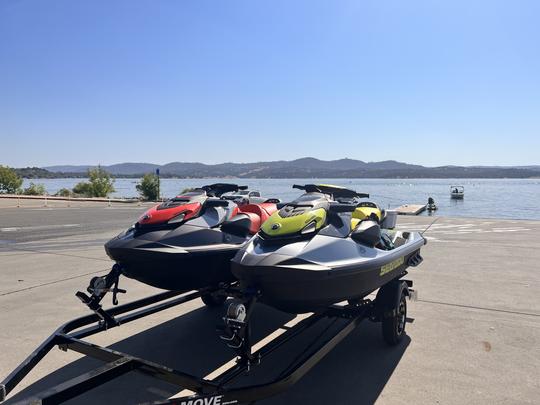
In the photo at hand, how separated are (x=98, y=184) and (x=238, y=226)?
4299cm

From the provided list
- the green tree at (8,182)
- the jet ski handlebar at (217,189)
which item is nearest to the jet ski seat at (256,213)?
the jet ski handlebar at (217,189)

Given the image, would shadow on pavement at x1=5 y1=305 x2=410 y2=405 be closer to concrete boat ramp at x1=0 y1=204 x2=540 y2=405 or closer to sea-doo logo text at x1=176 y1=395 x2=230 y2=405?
concrete boat ramp at x1=0 y1=204 x2=540 y2=405

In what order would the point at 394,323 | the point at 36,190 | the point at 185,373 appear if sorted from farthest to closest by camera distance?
the point at 36,190 → the point at 394,323 → the point at 185,373

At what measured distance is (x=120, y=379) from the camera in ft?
11.7

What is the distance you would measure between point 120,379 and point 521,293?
5.66m

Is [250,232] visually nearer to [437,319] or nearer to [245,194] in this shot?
[245,194]

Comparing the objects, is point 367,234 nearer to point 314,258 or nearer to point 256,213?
point 314,258

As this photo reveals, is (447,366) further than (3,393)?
Yes

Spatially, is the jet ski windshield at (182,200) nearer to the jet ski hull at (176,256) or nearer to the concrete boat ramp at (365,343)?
the jet ski hull at (176,256)

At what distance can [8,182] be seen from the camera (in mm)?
46812

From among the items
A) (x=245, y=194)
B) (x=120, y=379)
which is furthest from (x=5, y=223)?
(x=120, y=379)

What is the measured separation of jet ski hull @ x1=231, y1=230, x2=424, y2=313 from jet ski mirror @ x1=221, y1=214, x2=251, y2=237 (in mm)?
856

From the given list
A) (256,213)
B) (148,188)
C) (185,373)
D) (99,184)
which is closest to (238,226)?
(256,213)

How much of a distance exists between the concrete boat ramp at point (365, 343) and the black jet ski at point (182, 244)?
2.70ft
